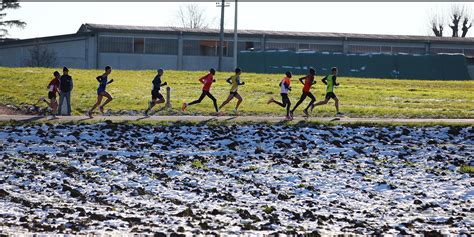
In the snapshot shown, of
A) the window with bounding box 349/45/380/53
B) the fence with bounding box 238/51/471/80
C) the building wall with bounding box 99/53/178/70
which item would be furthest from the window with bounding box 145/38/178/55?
the window with bounding box 349/45/380/53

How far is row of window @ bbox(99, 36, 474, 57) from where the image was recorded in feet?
224

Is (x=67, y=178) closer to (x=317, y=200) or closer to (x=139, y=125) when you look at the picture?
(x=317, y=200)

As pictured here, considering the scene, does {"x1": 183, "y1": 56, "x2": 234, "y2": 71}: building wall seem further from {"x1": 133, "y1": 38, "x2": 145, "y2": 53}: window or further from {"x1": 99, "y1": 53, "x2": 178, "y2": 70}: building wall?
{"x1": 133, "y1": 38, "x2": 145, "y2": 53}: window

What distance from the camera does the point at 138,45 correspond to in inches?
2726

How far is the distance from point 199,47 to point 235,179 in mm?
48767

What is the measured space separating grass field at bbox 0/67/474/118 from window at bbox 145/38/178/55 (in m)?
15.5

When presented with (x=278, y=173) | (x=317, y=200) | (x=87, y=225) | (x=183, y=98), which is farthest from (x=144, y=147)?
(x=183, y=98)

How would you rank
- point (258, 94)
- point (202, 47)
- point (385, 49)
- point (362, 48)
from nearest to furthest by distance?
1. point (258, 94)
2. point (202, 47)
3. point (362, 48)
4. point (385, 49)

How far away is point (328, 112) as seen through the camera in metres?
36.0

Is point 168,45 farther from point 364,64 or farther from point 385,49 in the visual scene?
point 385,49

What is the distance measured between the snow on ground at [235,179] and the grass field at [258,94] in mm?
6437

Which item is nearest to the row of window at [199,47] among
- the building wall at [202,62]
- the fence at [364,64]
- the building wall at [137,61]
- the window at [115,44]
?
the window at [115,44]

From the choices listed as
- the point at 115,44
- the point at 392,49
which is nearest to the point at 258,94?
the point at 115,44

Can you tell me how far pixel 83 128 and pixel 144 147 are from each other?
312 cm
